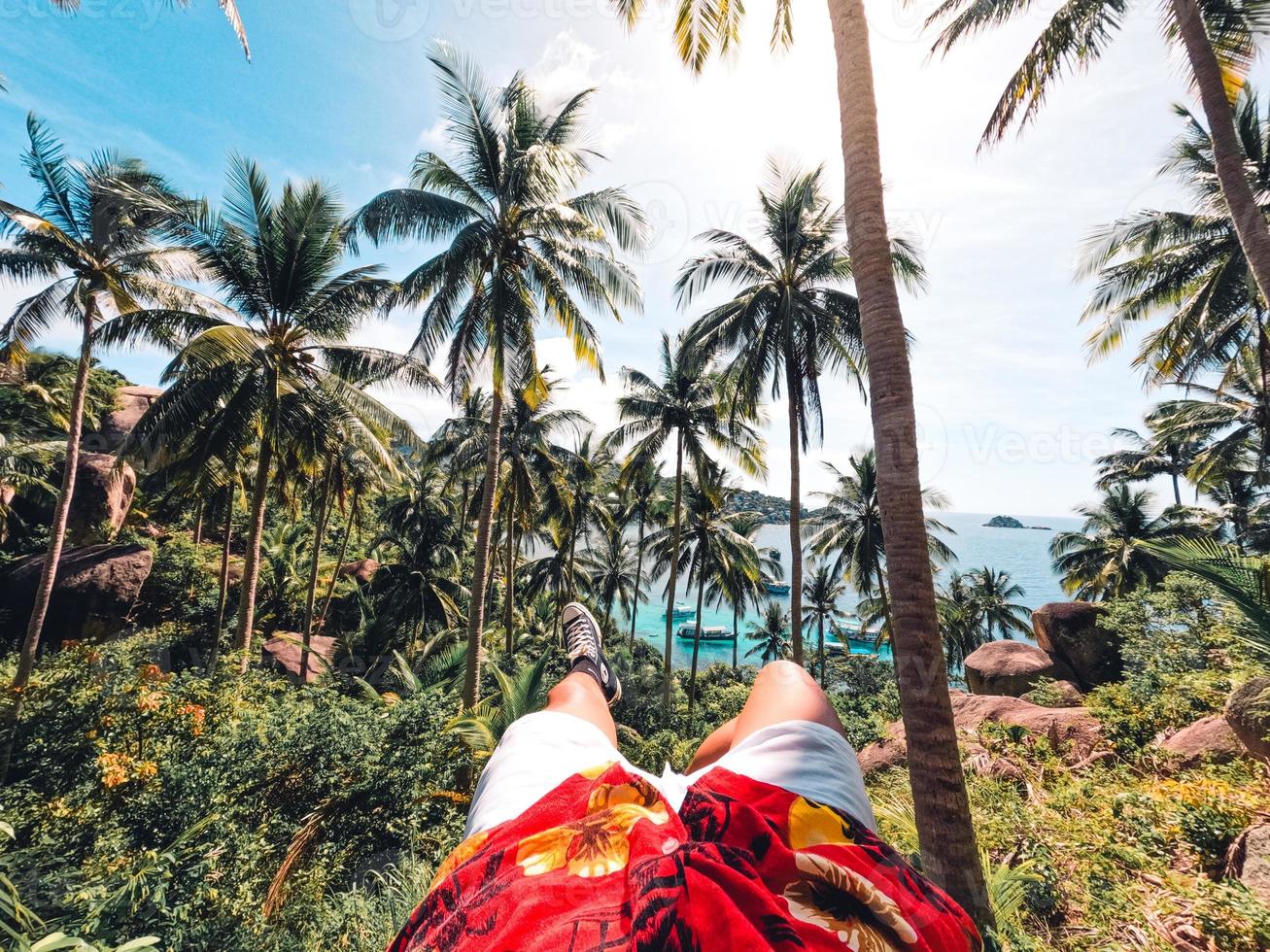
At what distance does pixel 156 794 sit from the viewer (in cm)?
539

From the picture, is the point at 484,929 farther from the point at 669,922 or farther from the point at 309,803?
the point at 309,803

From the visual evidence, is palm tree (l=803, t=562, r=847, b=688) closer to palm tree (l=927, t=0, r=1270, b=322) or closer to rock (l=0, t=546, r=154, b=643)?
palm tree (l=927, t=0, r=1270, b=322)

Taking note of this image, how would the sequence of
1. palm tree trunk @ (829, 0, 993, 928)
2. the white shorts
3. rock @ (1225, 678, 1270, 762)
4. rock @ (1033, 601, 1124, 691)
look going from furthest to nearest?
rock @ (1033, 601, 1124, 691) → rock @ (1225, 678, 1270, 762) → palm tree trunk @ (829, 0, 993, 928) → the white shorts

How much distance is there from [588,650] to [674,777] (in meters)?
1.46

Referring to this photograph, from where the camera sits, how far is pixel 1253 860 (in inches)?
136

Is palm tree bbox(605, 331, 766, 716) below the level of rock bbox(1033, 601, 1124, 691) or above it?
above

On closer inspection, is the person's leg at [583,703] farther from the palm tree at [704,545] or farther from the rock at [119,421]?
the rock at [119,421]

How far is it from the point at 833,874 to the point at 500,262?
10350mm

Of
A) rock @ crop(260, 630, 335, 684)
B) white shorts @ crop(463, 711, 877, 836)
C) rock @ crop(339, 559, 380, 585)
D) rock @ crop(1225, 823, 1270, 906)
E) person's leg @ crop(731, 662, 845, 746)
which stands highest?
rock @ crop(339, 559, 380, 585)

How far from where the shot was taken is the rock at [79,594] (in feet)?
48.3

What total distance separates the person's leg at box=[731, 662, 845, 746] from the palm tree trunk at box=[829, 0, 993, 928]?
1473 mm

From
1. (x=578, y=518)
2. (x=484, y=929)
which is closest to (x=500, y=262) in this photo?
(x=484, y=929)

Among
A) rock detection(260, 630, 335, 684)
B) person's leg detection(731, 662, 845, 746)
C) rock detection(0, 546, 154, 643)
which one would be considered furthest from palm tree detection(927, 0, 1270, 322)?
rock detection(0, 546, 154, 643)

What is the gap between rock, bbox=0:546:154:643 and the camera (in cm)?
1473
